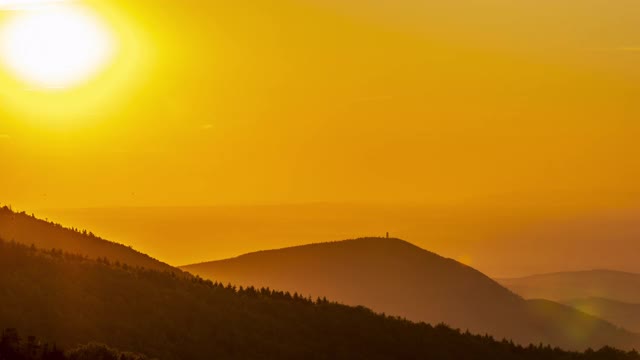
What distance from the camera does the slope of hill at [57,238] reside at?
76125 millimetres

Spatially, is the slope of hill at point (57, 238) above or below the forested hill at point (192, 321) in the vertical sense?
above

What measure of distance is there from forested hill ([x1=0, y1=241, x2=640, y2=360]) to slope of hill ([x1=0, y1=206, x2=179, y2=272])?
11433 millimetres

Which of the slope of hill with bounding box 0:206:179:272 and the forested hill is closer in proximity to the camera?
the forested hill

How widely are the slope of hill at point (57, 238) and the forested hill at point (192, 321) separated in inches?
450

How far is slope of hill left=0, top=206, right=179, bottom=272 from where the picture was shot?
250 feet

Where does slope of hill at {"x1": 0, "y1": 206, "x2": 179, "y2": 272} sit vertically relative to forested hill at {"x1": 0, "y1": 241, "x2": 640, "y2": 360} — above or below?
above

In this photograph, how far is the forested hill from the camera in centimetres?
5222

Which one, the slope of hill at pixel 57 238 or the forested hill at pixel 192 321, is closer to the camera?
the forested hill at pixel 192 321

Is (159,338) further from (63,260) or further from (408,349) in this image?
(408,349)

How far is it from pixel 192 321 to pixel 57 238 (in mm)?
22002

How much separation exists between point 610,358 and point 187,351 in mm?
25454

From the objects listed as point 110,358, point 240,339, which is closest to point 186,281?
point 240,339

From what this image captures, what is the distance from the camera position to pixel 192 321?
57781 mm

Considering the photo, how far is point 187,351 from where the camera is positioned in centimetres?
5334
